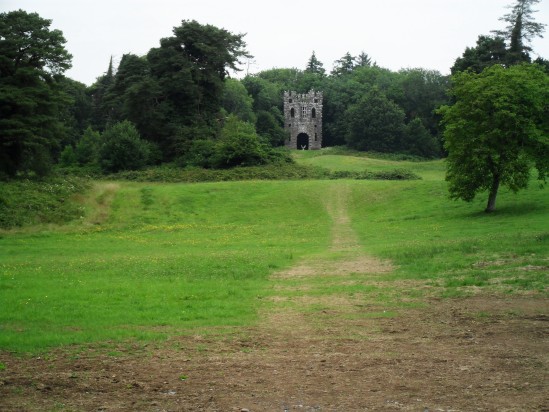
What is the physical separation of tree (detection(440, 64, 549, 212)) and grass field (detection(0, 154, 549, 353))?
2467mm

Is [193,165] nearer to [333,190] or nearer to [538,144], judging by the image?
[333,190]

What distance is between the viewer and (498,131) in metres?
40.3

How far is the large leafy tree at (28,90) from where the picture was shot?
50656mm

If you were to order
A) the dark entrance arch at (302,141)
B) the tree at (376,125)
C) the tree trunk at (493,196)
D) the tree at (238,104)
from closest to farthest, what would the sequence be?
the tree trunk at (493,196)
the tree at (376,125)
the tree at (238,104)
the dark entrance arch at (302,141)

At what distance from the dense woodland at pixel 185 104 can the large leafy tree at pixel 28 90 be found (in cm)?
9

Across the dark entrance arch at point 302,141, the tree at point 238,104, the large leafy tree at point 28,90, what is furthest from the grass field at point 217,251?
the dark entrance arch at point 302,141

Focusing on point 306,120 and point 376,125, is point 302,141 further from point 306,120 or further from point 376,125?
point 376,125

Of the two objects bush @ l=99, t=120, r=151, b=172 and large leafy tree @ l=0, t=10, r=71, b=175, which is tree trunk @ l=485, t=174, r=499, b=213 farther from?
bush @ l=99, t=120, r=151, b=172

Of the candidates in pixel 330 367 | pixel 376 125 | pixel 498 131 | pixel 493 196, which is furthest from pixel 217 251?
pixel 376 125

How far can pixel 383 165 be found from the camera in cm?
8288

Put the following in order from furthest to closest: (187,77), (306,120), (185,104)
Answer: (306,120)
(185,104)
(187,77)

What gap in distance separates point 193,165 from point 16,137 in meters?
24.3

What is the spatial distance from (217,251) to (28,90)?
28.7m

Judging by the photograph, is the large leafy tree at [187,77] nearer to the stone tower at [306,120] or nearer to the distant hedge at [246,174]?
the distant hedge at [246,174]
